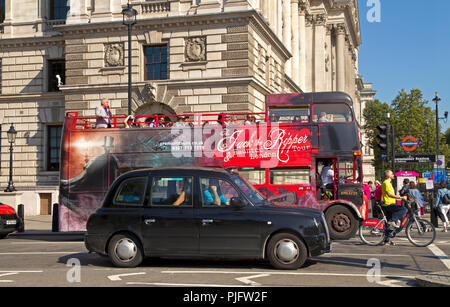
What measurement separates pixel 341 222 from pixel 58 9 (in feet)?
76.1

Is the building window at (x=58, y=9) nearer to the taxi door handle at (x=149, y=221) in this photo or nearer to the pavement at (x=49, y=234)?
the pavement at (x=49, y=234)

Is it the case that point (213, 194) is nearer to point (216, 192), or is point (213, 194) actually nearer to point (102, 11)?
point (216, 192)

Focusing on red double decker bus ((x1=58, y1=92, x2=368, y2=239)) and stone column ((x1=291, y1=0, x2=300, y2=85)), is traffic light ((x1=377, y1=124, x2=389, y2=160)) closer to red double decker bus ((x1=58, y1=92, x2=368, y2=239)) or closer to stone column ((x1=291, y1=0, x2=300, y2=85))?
red double decker bus ((x1=58, y1=92, x2=368, y2=239))

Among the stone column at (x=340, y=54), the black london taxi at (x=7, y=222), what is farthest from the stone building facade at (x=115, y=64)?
the stone column at (x=340, y=54)

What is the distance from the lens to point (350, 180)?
55.3ft

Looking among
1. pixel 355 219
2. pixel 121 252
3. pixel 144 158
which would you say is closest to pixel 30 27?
pixel 144 158

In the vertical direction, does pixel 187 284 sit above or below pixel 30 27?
below

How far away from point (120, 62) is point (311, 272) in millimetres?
22005

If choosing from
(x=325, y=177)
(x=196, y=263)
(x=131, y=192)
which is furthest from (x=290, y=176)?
(x=131, y=192)

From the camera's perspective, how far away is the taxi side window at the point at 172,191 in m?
9.80

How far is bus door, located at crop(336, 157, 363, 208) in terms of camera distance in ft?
55.0
